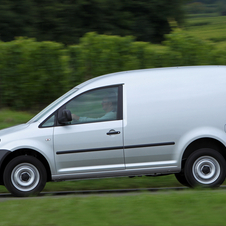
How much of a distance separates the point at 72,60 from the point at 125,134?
6.76m

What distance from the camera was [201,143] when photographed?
6156 mm

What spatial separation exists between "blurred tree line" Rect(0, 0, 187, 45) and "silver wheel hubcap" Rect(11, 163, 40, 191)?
1564cm

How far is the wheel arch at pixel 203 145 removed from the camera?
20.0 feet

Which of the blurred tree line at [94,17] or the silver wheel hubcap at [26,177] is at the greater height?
the blurred tree line at [94,17]

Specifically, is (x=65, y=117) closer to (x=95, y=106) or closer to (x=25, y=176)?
(x=95, y=106)

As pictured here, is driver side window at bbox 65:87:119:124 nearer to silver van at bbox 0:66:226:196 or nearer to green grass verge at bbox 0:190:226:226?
silver van at bbox 0:66:226:196

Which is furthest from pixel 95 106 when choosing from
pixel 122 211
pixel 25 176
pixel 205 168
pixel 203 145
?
pixel 122 211

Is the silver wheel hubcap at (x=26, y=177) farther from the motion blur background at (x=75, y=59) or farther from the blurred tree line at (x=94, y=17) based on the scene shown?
the blurred tree line at (x=94, y=17)

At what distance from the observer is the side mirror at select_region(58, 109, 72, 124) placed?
227 inches

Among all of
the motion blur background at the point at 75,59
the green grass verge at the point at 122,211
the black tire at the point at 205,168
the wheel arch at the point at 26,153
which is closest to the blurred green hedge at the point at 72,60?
the motion blur background at the point at 75,59

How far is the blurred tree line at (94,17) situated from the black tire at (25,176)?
1564 cm

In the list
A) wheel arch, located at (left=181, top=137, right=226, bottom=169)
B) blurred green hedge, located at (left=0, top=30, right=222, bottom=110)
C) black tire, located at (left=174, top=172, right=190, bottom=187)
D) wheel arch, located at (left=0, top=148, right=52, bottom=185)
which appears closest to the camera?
wheel arch, located at (left=0, top=148, right=52, bottom=185)

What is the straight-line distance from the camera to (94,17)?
22.2 m

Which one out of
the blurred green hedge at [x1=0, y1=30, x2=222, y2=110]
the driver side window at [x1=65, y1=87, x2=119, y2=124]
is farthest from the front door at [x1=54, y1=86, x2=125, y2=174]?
the blurred green hedge at [x1=0, y1=30, x2=222, y2=110]
